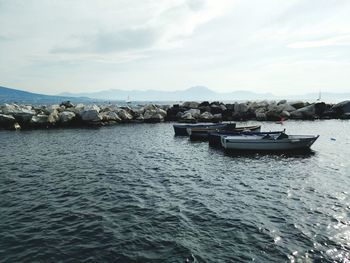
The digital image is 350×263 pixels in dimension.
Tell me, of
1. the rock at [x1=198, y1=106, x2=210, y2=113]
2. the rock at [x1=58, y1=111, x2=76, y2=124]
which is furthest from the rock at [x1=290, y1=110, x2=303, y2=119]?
the rock at [x1=58, y1=111, x2=76, y2=124]

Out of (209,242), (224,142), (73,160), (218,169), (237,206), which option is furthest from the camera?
(224,142)

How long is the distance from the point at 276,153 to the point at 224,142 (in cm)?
687

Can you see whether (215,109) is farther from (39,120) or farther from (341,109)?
(39,120)

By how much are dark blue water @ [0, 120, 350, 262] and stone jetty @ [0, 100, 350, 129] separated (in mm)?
31032

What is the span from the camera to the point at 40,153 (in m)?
37.8

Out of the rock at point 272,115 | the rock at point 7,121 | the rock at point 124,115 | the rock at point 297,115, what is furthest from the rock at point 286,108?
the rock at point 7,121

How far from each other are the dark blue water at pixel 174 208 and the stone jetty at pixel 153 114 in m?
31.0

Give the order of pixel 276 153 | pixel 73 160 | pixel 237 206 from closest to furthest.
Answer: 1. pixel 237 206
2. pixel 73 160
3. pixel 276 153

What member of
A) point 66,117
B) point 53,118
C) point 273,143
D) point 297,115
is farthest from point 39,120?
point 297,115

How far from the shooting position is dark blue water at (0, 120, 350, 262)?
13789 millimetres

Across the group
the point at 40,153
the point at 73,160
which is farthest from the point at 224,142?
the point at 40,153

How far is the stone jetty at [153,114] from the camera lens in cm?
6462

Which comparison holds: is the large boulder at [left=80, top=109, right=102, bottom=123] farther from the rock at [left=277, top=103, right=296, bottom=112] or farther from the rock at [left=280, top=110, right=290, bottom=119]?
the rock at [left=277, top=103, right=296, bottom=112]

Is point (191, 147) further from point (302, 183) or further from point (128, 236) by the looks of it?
point (128, 236)
